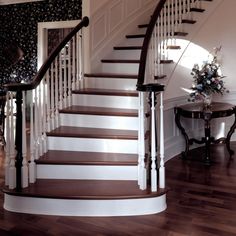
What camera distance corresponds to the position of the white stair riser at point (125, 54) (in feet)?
16.9

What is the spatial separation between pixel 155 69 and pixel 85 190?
1.89 metres

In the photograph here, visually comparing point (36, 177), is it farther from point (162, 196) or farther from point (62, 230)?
point (162, 196)

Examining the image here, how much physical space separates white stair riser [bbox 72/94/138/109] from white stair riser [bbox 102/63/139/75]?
29.7 inches

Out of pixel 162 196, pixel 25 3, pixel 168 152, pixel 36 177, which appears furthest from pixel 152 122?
pixel 25 3

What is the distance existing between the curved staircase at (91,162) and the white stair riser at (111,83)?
0.04ft

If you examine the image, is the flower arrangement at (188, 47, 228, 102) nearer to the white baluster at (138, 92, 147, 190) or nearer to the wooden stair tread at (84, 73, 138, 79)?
the wooden stair tread at (84, 73, 138, 79)

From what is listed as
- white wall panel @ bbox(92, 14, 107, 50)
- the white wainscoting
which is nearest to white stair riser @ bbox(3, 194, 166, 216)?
the white wainscoting

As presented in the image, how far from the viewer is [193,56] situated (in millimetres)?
5152

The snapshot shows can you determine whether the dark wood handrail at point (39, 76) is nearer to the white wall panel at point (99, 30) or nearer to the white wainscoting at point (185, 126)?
the white wall panel at point (99, 30)

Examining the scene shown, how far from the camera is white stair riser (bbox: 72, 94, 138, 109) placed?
4.13 metres

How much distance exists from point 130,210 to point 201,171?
60.3 inches

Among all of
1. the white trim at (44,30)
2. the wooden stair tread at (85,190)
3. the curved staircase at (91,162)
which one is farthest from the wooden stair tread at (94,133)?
the white trim at (44,30)

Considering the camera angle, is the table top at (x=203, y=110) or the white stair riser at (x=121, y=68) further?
the white stair riser at (x=121, y=68)

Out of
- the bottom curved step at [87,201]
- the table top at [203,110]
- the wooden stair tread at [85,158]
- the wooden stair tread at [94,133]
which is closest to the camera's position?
the bottom curved step at [87,201]
